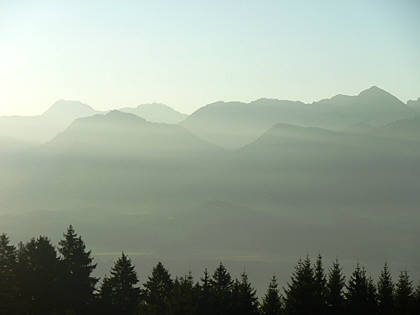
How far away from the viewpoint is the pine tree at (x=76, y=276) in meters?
48.5

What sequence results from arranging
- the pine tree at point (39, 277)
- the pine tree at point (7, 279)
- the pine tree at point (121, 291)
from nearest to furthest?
the pine tree at point (7, 279)
the pine tree at point (39, 277)
the pine tree at point (121, 291)

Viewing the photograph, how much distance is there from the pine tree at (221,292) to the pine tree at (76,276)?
10312mm

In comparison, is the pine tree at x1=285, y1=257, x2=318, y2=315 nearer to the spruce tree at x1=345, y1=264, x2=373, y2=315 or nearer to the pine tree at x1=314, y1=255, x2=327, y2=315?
the pine tree at x1=314, y1=255, x2=327, y2=315

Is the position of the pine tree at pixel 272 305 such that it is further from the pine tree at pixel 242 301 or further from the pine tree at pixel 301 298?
the pine tree at pixel 301 298

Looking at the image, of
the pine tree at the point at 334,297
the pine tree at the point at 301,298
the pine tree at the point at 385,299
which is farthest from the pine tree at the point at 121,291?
the pine tree at the point at 385,299

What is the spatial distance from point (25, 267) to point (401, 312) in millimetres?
29179

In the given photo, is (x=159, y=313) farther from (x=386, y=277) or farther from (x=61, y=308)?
(x=386, y=277)

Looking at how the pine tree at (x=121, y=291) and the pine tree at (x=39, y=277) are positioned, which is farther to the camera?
the pine tree at (x=121, y=291)

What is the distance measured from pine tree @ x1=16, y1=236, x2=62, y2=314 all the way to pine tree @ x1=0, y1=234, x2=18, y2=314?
2.43ft

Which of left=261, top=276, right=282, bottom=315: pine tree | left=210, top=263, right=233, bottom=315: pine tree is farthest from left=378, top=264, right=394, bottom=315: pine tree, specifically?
left=210, top=263, right=233, bottom=315: pine tree

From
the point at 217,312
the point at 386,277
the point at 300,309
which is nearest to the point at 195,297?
the point at 217,312

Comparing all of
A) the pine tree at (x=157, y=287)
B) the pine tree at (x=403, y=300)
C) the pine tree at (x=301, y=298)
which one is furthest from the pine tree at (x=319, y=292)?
the pine tree at (x=157, y=287)

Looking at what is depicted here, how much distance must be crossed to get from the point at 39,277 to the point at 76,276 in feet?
10.2

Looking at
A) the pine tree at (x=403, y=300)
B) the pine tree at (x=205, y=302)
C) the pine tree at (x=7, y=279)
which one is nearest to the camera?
the pine tree at (x=7, y=279)
